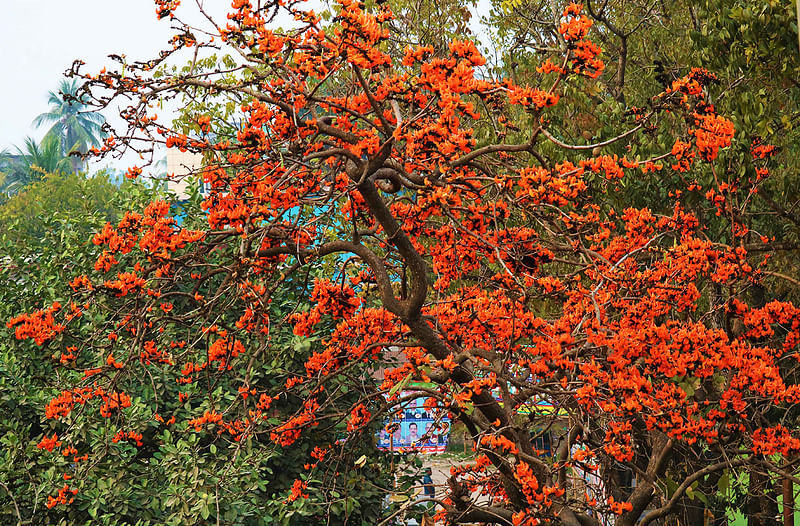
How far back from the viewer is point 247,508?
5.69 metres

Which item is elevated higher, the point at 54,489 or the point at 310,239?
the point at 310,239

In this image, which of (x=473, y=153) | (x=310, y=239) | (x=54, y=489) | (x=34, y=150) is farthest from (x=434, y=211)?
(x=34, y=150)

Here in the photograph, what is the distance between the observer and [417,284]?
4.52m

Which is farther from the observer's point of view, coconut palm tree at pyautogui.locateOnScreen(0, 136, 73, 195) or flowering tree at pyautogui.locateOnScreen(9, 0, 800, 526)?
coconut palm tree at pyautogui.locateOnScreen(0, 136, 73, 195)

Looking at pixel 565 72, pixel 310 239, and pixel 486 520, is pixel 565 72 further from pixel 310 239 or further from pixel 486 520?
pixel 486 520

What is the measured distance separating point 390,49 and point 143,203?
5655 mm

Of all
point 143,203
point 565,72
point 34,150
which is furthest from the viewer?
point 34,150

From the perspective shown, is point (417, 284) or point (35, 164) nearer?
point (417, 284)

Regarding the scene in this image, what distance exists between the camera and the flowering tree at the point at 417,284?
380 cm

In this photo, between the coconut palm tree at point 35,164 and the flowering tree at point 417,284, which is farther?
the coconut palm tree at point 35,164

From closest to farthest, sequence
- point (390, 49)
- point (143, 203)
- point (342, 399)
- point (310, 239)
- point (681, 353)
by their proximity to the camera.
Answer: point (310, 239) < point (681, 353) < point (342, 399) < point (143, 203) < point (390, 49)

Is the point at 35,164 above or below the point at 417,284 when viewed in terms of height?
above

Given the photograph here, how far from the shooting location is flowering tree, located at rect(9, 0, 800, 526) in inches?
149

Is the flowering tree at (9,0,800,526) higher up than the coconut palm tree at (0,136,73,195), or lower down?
lower down
